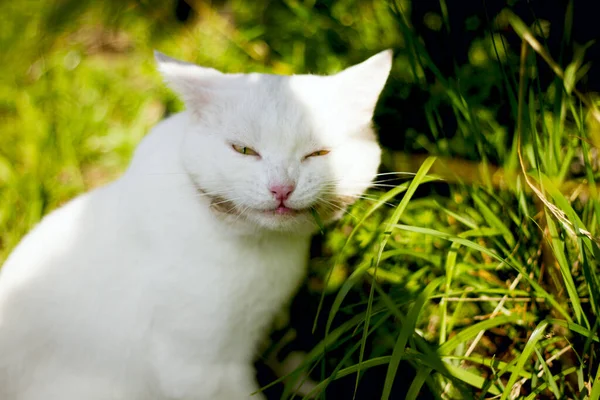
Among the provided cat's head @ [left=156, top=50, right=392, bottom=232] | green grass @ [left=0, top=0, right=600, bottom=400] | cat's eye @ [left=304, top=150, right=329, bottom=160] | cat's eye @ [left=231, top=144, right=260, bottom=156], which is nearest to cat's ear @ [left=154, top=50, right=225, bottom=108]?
cat's head @ [left=156, top=50, right=392, bottom=232]

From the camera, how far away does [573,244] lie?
145cm

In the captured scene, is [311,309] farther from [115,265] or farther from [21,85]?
[21,85]

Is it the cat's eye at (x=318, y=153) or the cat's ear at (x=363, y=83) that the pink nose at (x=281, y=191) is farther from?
the cat's ear at (x=363, y=83)

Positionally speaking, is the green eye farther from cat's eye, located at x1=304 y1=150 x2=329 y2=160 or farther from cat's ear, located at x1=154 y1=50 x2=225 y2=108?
cat's ear, located at x1=154 y1=50 x2=225 y2=108

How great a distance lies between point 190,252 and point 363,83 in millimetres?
580

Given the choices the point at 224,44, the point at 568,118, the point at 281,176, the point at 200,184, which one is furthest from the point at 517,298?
the point at 224,44

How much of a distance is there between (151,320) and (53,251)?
0.32 metres

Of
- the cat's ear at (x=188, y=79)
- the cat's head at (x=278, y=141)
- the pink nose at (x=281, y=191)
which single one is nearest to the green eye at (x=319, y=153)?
the cat's head at (x=278, y=141)

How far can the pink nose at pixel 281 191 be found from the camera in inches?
46.0

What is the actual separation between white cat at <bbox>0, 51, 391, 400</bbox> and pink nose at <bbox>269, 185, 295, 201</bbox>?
0.03 meters

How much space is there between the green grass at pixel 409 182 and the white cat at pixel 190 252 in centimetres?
18

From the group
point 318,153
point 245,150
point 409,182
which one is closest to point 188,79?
point 245,150

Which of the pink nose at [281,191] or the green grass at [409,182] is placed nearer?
the pink nose at [281,191]

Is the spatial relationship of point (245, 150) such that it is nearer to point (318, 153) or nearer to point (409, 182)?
point (318, 153)
